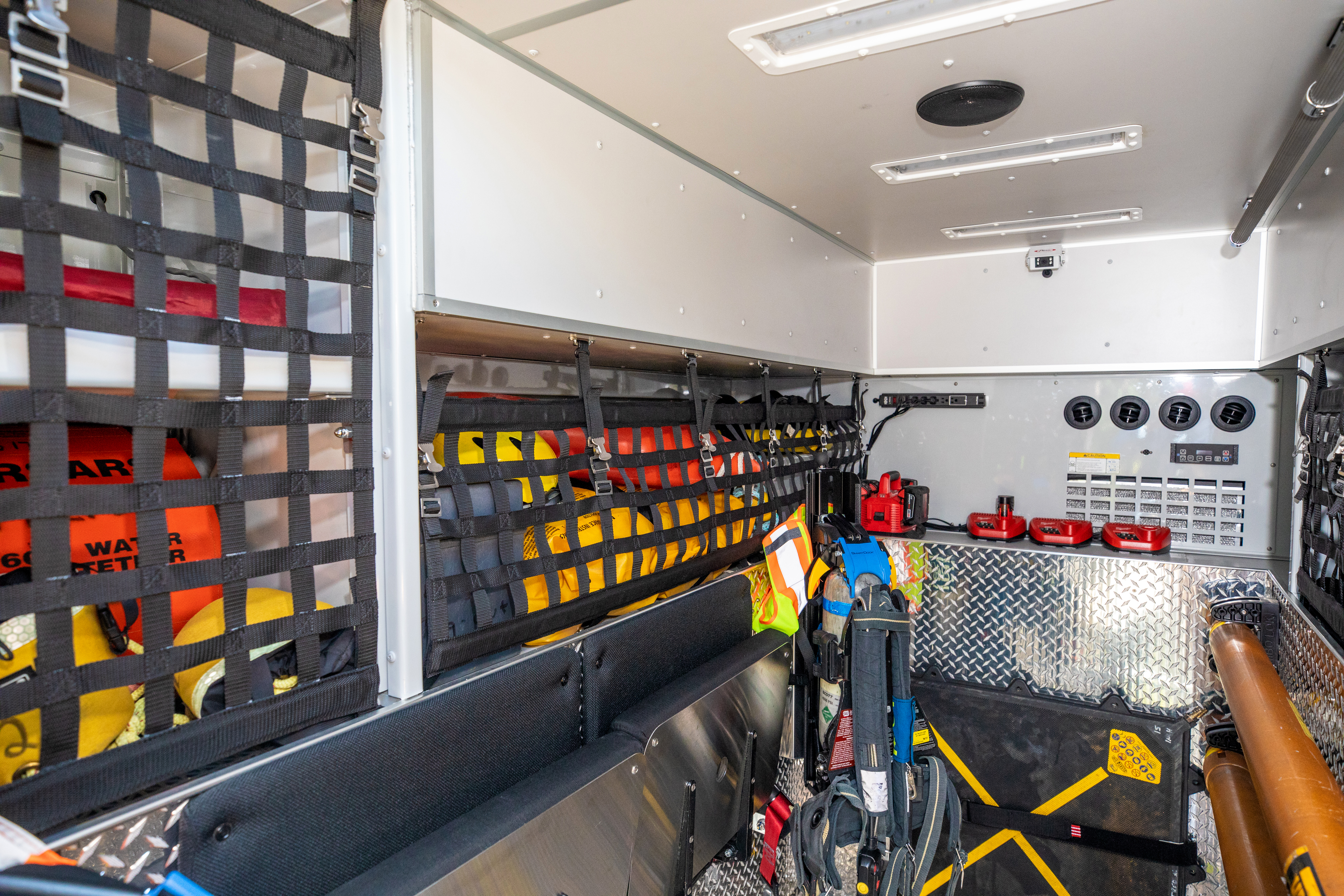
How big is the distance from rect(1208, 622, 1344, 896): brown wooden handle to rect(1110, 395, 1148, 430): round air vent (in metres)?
1.74

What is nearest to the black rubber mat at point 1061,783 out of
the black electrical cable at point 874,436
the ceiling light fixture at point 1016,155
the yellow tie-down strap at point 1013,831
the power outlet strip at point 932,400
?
the yellow tie-down strap at point 1013,831

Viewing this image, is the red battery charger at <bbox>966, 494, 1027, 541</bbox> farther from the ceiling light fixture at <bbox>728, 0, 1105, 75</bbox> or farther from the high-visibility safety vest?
the ceiling light fixture at <bbox>728, 0, 1105, 75</bbox>

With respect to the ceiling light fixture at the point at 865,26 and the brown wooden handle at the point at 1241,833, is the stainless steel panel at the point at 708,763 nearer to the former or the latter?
the brown wooden handle at the point at 1241,833

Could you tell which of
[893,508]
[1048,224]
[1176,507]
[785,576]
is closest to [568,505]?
[785,576]

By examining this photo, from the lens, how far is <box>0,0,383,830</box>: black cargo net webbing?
0.91m

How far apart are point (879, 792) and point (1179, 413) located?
2.37 meters

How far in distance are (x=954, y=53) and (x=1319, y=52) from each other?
793mm

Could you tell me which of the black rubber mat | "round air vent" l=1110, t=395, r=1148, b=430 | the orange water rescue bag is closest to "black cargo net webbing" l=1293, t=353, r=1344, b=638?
"round air vent" l=1110, t=395, r=1148, b=430

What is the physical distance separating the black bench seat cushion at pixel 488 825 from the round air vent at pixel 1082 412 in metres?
2.89

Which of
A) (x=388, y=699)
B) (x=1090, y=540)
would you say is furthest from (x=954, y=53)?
(x=1090, y=540)

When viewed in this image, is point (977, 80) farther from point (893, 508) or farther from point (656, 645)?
point (893, 508)

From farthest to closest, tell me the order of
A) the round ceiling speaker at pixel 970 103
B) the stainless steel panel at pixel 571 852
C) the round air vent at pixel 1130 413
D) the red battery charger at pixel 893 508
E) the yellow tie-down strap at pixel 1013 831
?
1. the red battery charger at pixel 893 508
2. the round air vent at pixel 1130 413
3. the yellow tie-down strap at pixel 1013 831
4. the round ceiling speaker at pixel 970 103
5. the stainless steel panel at pixel 571 852

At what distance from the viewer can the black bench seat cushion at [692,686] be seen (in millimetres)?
1842

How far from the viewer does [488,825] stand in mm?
1379
